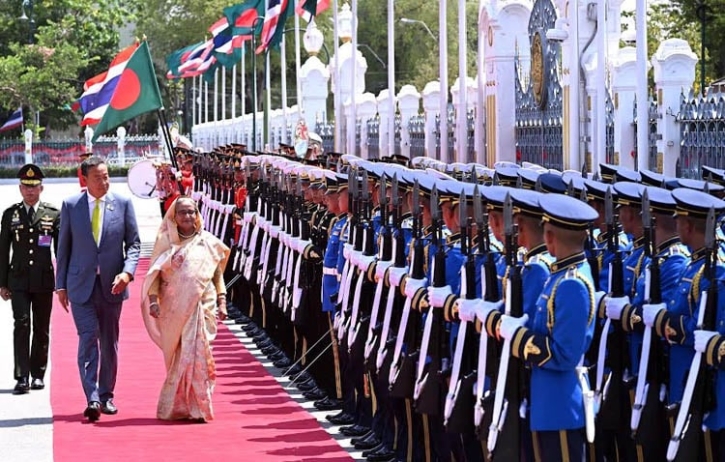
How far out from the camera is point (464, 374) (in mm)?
8273

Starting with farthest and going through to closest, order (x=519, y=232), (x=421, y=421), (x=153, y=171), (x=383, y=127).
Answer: (x=383, y=127) → (x=153, y=171) → (x=421, y=421) → (x=519, y=232)

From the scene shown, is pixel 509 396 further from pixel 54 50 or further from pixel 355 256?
pixel 54 50

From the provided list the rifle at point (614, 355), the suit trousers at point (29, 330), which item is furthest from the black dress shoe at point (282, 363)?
the rifle at point (614, 355)

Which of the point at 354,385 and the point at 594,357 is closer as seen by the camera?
the point at 594,357

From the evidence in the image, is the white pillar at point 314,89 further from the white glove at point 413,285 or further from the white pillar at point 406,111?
the white glove at point 413,285

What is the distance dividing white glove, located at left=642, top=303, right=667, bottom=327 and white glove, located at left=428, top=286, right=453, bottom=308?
1143 mm

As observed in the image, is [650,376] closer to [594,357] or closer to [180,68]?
[594,357]

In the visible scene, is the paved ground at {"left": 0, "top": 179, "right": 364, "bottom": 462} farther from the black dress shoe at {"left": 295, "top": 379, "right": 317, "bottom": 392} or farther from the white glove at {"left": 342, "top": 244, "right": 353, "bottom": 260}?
the white glove at {"left": 342, "top": 244, "right": 353, "bottom": 260}

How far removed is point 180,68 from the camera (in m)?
46.9

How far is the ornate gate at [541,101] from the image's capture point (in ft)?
73.7

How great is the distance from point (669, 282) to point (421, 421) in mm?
2120

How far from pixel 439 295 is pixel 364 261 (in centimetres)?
215

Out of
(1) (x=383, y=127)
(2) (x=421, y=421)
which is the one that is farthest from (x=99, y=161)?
(1) (x=383, y=127)

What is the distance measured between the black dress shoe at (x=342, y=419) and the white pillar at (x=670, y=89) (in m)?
7.12
